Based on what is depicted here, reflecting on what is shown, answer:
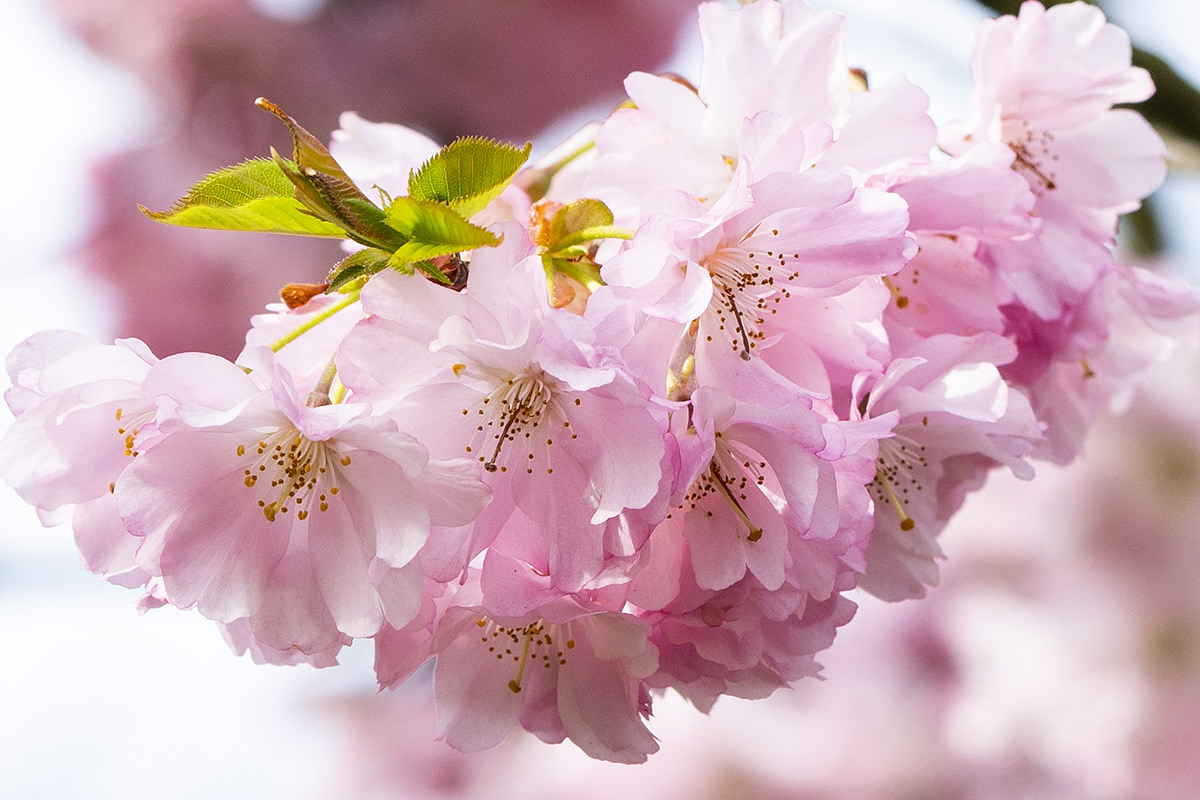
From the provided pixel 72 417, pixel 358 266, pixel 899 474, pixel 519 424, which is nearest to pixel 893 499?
pixel 899 474

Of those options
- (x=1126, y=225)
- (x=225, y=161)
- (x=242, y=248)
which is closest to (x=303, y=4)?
(x=225, y=161)

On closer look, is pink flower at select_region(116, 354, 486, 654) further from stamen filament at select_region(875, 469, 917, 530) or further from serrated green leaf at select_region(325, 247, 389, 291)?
stamen filament at select_region(875, 469, 917, 530)

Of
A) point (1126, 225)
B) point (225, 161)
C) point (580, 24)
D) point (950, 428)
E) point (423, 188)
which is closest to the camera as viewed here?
point (423, 188)

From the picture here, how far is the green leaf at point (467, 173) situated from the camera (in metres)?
0.51

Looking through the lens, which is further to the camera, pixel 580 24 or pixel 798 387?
pixel 580 24

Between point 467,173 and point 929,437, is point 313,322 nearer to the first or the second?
point 467,173

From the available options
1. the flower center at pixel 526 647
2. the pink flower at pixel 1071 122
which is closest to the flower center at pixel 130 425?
the flower center at pixel 526 647

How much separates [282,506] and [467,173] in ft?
0.65

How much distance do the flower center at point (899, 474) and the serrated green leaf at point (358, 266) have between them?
0.34 metres

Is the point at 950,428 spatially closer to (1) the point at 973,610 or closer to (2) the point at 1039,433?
(2) the point at 1039,433

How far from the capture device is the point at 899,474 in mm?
688

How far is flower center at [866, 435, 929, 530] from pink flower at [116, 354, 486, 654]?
301mm

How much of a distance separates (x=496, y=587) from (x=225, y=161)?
180 cm

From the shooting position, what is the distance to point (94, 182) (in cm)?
214
